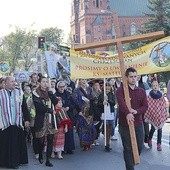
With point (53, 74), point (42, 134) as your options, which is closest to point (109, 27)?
point (53, 74)

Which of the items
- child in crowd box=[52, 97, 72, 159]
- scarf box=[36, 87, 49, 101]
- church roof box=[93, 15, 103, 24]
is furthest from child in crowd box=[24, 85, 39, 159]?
church roof box=[93, 15, 103, 24]

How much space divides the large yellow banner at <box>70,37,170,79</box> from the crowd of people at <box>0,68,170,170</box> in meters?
0.57

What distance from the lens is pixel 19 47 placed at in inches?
2653

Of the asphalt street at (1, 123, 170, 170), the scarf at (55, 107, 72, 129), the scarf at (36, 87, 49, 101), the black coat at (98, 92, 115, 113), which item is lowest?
the asphalt street at (1, 123, 170, 170)

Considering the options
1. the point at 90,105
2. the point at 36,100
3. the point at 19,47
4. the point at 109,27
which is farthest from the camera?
the point at 109,27

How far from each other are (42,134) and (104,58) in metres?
2.41

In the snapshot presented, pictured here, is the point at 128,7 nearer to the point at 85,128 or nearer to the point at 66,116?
the point at 85,128

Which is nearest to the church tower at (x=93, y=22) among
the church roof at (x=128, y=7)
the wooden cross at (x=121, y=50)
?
the church roof at (x=128, y=7)

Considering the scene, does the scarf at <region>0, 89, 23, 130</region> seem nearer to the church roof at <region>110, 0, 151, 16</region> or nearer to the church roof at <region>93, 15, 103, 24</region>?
the church roof at <region>93, 15, 103, 24</region>

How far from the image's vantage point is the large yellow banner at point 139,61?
9531 millimetres

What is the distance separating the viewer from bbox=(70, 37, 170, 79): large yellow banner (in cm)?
953

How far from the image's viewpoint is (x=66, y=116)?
9.51 m

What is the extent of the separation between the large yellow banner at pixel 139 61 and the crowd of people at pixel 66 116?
1.86ft

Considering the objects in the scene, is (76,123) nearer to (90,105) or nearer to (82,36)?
(90,105)
